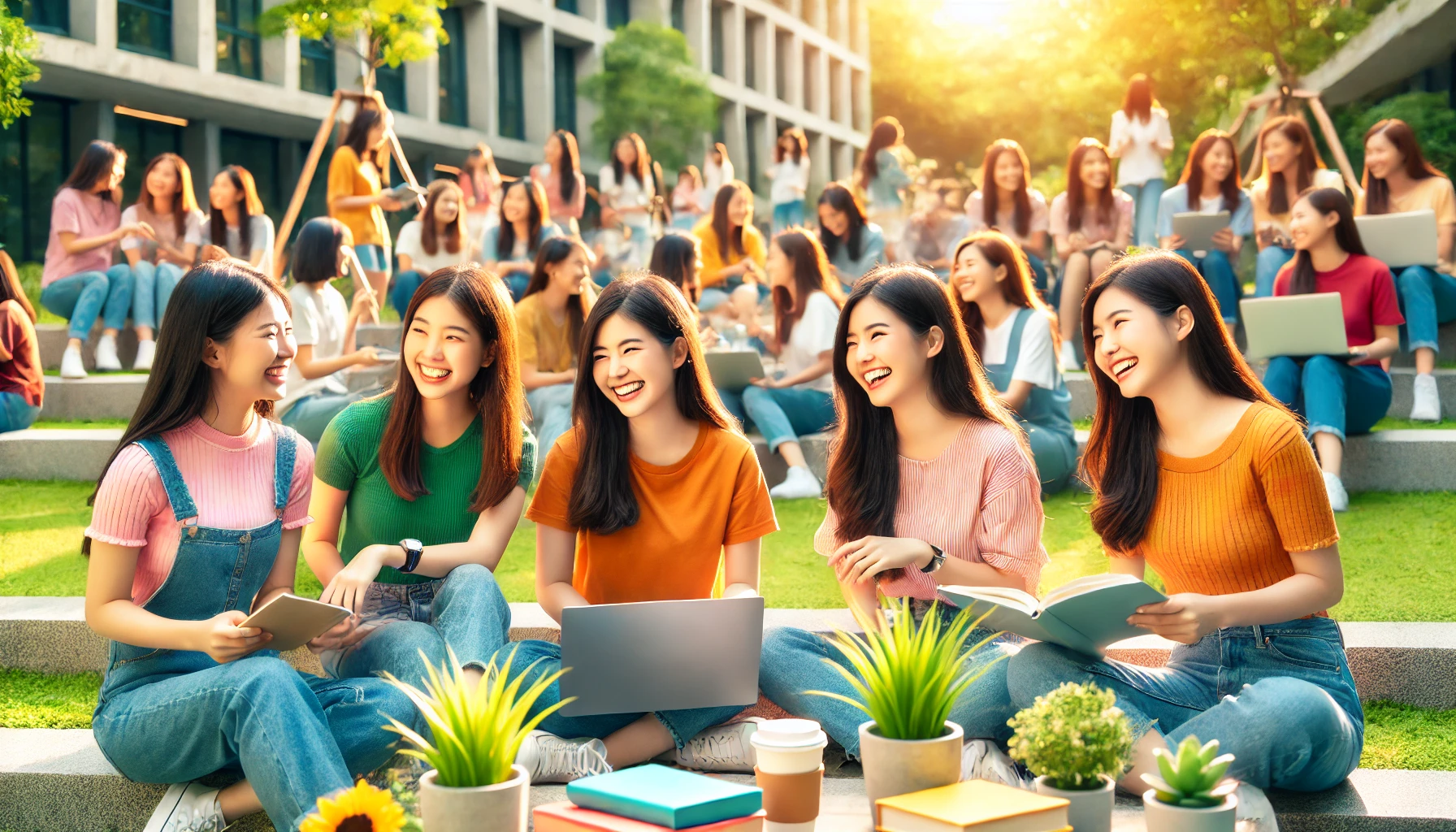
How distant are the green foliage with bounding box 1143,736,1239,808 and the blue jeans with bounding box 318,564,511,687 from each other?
1408 mm

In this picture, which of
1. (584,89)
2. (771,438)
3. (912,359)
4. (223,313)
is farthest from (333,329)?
(584,89)

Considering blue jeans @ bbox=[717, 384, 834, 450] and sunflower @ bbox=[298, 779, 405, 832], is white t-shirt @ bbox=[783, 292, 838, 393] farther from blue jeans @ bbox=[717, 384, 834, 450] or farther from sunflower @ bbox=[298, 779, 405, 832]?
sunflower @ bbox=[298, 779, 405, 832]

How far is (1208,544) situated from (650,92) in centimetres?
2256

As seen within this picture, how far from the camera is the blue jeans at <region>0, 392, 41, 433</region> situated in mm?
5887

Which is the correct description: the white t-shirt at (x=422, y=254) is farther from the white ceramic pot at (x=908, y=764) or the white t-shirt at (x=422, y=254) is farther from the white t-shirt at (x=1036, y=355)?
the white ceramic pot at (x=908, y=764)

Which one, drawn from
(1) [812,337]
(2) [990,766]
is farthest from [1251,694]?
(1) [812,337]

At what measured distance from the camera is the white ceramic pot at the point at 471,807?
6.02 feet

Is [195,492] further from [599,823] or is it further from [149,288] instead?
[149,288]

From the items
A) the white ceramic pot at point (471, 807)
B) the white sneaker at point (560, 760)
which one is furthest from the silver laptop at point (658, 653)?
the white ceramic pot at point (471, 807)

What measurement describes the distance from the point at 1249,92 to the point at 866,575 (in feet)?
50.5

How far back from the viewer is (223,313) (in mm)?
2707

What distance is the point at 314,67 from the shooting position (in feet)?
59.2

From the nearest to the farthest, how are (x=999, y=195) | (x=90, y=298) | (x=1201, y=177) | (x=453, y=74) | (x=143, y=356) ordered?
(x=1201, y=177), (x=90, y=298), (x=143, y=356), (x=999, y=195), (x=453, y=74)

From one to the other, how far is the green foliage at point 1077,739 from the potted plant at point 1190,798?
0.08 metres
